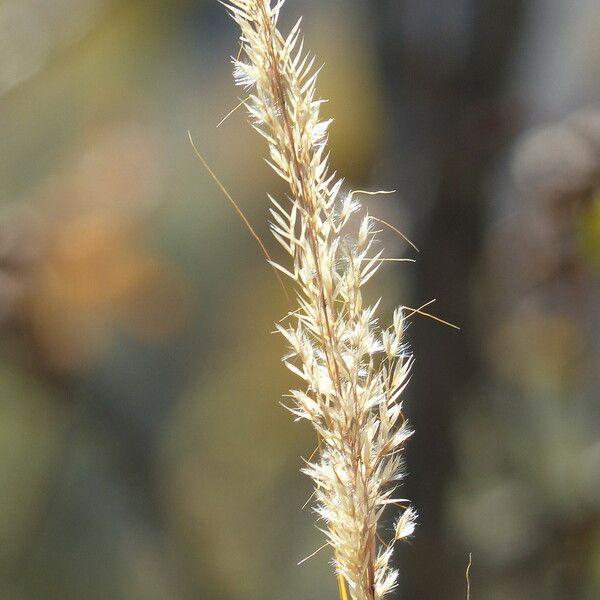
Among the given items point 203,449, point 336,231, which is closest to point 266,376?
point 203,449

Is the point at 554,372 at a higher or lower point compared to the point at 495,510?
higher

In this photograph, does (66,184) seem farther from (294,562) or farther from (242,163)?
(294,562)

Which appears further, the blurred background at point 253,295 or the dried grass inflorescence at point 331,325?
the blurred background at point 253,295

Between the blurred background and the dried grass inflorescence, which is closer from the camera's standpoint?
the dried grass inflorescence

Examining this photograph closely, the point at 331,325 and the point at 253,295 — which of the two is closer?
the point at 331,325
